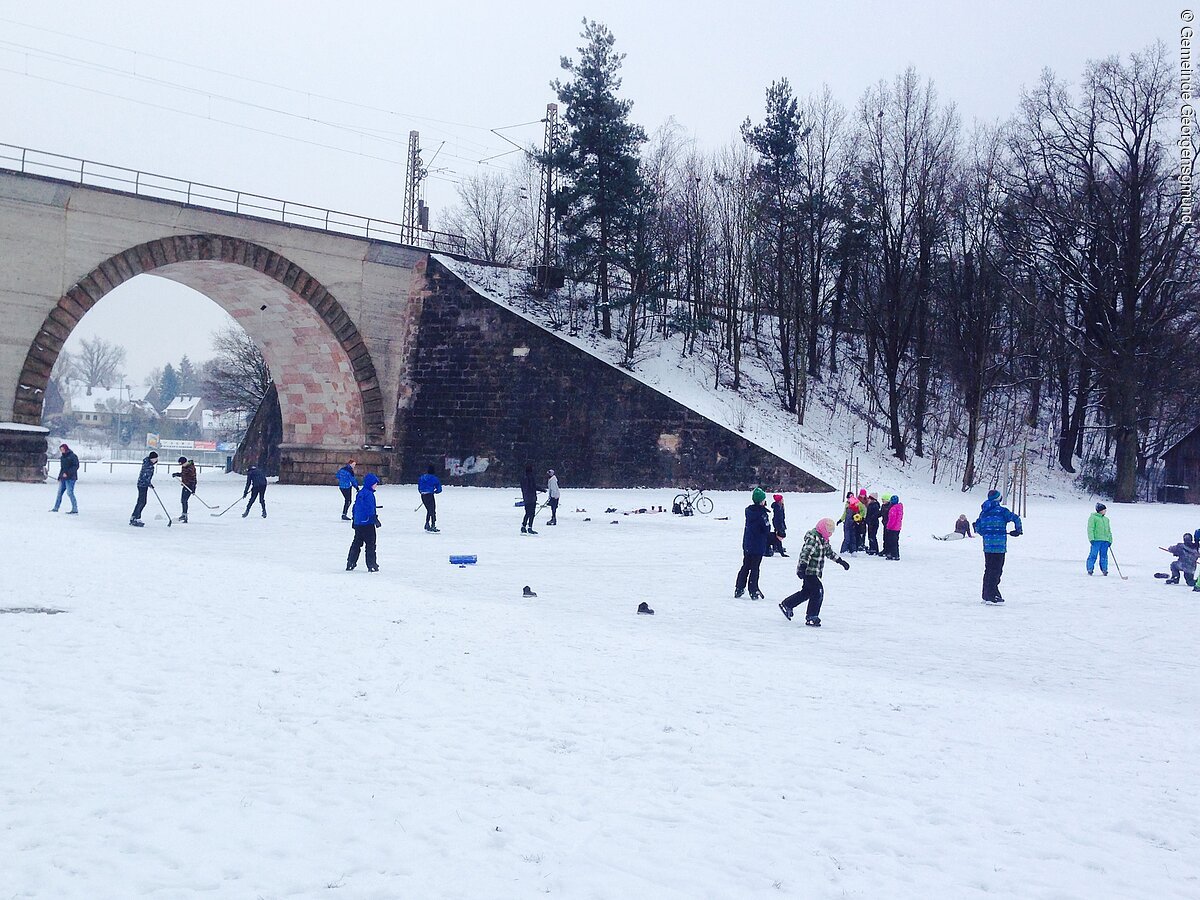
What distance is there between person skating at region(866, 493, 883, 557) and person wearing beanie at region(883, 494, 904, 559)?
54 centimetres

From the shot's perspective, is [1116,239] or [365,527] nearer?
[365,527]

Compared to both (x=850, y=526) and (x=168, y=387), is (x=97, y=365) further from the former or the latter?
(x=850, y=526)

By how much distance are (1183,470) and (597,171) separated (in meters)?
26.7

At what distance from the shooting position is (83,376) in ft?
413

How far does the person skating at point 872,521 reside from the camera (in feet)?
64.4

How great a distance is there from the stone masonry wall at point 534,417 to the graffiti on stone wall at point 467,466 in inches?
2.1

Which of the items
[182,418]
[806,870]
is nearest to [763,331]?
[806,870]

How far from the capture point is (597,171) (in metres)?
38.7

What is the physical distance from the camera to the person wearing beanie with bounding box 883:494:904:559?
1883 cm

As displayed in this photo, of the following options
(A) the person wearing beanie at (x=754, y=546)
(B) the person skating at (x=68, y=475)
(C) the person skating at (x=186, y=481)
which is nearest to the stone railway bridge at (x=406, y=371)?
(B) the person skating at (x=68, y=475)

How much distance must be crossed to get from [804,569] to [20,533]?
523 inches

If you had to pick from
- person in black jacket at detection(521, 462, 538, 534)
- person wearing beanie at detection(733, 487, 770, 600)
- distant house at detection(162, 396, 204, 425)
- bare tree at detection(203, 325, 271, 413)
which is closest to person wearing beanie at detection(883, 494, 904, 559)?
person wearing beanie at detection(733, 487, 770, 600)

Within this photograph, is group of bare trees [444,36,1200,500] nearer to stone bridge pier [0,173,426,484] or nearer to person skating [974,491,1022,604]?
stone bridge pier [0,173,426,484]

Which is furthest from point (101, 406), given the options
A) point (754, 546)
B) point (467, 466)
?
point (754, 546)
